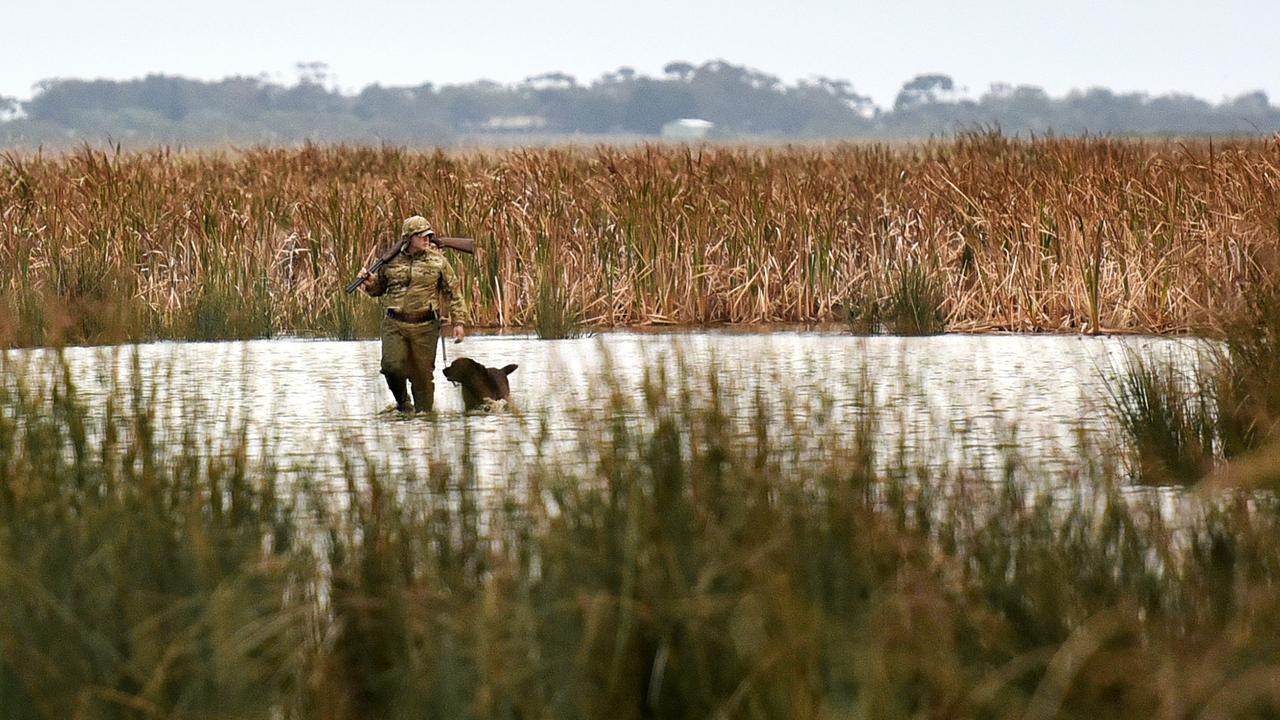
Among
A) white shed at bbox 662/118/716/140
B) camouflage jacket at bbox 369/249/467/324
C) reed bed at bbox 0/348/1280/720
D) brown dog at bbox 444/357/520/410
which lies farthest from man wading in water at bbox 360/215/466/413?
white shed at bbox 662/118/716/140

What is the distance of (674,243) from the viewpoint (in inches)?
492

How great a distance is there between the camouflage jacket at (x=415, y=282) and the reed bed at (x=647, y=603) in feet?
11.6

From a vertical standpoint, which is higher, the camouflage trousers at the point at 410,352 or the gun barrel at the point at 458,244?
the gun barrel at the point at 458,244

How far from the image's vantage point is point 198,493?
3916 millimetres

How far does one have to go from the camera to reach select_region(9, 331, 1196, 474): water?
580 cm

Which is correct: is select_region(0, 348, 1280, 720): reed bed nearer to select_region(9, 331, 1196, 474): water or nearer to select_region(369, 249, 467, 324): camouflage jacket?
select_region(9, 331, 1196, 474): water

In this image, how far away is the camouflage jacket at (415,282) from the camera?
7.79 metres

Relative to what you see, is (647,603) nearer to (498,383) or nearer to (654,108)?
(498,383)

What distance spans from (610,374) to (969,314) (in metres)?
7.98

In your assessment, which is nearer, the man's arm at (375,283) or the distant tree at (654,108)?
the man's arm at (375,283)

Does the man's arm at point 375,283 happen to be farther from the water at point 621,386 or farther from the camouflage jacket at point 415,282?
the water at point 621,386

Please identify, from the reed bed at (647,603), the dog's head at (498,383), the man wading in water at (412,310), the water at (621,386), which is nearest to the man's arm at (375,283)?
the man wading in water at (412,310)

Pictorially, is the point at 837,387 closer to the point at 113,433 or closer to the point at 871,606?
the point at 113,433

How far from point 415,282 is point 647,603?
4.76m
